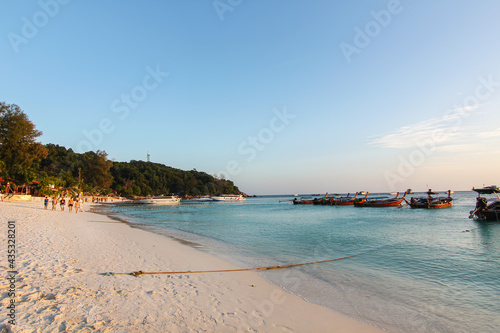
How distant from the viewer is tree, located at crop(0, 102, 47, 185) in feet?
127

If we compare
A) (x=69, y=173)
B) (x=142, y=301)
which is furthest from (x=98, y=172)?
(x=142, y=301)

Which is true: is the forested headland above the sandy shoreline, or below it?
above

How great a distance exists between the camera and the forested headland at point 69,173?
39.3 metres

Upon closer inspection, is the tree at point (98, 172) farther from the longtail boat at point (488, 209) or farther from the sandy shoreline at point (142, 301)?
the longtail boat at point (488, 209)

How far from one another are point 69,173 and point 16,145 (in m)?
47.6

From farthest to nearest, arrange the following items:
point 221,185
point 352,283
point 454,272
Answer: point 221,185
point 454,272
point 352,283

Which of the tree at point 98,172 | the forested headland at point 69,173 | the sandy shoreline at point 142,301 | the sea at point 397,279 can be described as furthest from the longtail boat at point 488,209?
the tree at point 98,172

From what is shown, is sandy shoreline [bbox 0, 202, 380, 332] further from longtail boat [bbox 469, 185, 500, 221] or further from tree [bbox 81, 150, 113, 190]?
tree [bbox 81, 150, 113, 190]

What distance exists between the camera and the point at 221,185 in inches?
7776

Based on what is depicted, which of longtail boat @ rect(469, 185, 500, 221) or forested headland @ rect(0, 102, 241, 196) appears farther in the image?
forested headland @ rect(0, 102, 241, 196)

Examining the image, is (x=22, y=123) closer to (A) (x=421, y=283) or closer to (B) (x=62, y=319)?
(B) (x=62, y=319)

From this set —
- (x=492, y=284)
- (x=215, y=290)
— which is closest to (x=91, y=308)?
(x=215, y=290)

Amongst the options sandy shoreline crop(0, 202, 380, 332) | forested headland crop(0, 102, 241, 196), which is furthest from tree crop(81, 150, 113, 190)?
sandy shoreline crop(0, 202, 380, 332)

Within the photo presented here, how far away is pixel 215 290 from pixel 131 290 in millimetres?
2094
